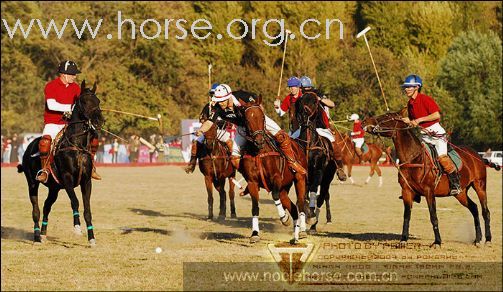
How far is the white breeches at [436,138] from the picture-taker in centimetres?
1709

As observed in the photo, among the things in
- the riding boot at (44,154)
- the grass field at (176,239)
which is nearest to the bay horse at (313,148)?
the grass field at (176,239)

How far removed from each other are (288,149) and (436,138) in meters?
2.56

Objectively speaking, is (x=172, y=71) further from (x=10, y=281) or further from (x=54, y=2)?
(x=10, y=281)

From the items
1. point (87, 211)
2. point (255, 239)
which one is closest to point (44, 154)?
point (87, 211)

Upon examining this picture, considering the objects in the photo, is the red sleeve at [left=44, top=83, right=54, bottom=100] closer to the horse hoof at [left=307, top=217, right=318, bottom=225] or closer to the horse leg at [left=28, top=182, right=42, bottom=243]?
the horse leg at [left=28, top=182, right=42, bottom=243]

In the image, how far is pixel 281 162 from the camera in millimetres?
16938

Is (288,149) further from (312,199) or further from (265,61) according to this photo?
(265,61)

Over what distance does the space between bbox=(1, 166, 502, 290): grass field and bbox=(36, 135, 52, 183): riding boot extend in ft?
4.13

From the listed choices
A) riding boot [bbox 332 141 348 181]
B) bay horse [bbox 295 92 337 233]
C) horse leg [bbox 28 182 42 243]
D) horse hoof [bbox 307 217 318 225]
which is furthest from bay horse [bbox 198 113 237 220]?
horse leg [bbox 28 182 42 243]

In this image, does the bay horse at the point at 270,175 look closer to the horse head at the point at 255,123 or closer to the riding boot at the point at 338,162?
the horse head at the point at 255,123

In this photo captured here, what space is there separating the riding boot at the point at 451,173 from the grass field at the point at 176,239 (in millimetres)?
964

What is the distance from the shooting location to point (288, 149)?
17062mm

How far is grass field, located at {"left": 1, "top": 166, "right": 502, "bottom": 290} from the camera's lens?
13820mm

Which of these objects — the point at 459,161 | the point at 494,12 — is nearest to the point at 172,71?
the point at 494,12
